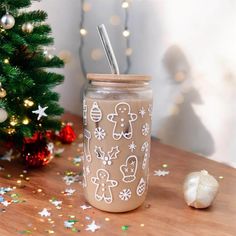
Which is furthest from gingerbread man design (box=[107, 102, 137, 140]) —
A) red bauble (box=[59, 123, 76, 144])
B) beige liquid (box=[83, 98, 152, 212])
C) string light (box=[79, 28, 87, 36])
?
string light (box=[79, 28, 87, 36])

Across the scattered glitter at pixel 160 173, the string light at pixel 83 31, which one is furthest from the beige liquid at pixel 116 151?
the string light at pixel 83 31

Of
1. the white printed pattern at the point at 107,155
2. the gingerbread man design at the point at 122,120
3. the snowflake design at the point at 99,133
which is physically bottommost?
the white printed pattern at the point at 107,155

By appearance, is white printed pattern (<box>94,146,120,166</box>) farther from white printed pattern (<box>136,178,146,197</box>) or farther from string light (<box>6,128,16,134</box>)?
string light (<box>6,128,16,134</box>)

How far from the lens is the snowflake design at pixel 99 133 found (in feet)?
1.94

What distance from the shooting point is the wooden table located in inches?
22.2

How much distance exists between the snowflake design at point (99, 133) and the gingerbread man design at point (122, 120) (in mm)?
18

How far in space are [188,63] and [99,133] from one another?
0.41 metres

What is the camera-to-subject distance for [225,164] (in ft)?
2.84

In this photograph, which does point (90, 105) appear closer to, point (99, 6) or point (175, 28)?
point (175, 28)

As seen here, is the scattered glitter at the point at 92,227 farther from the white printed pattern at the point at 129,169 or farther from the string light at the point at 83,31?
the string light at the point at 83,31

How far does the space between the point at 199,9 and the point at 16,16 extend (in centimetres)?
44

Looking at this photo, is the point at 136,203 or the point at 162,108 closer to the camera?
the point at 136,203

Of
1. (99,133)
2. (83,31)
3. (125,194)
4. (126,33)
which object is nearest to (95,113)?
A: (99,133)

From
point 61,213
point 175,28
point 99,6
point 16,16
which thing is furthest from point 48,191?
point 99,6
